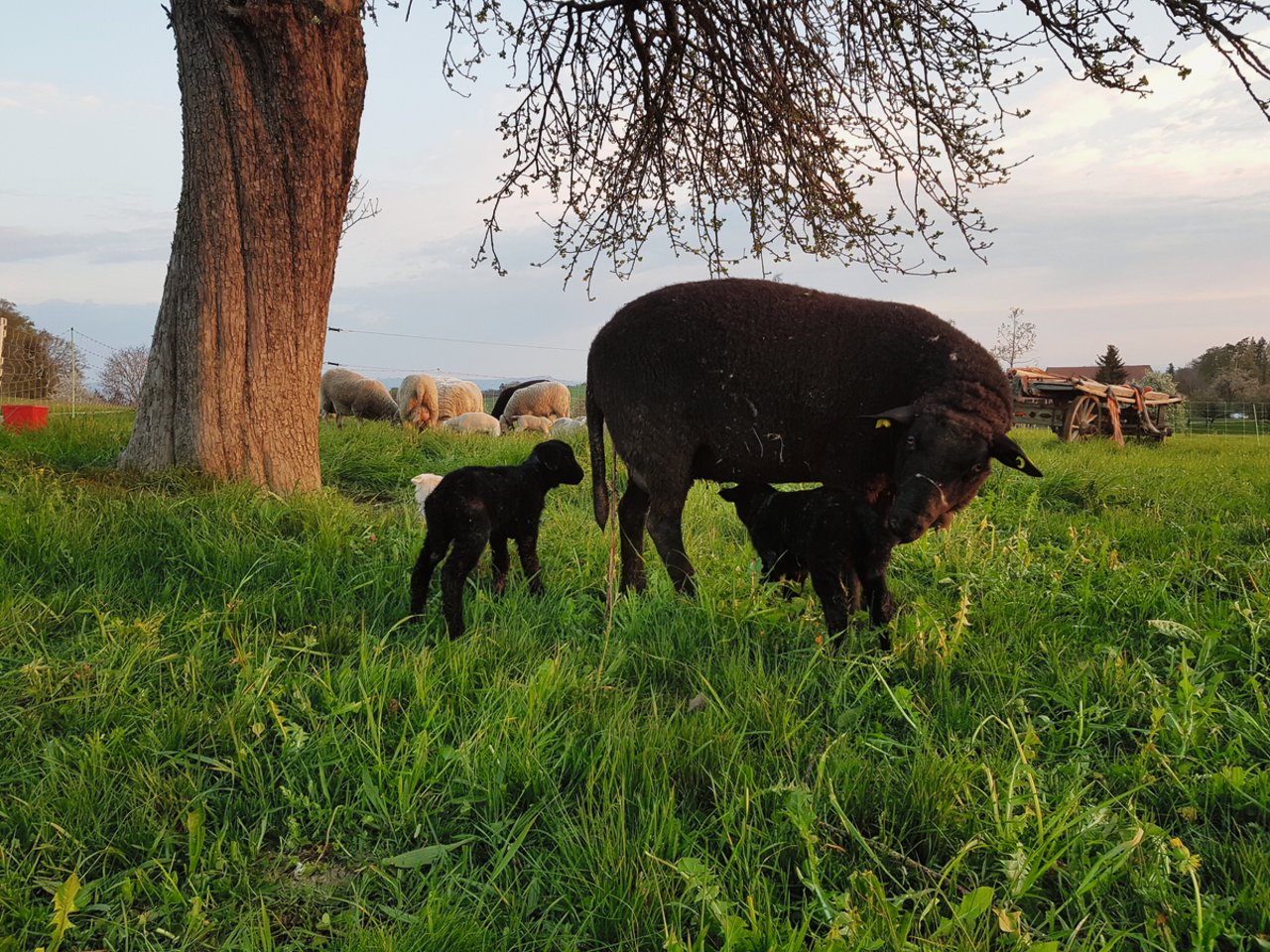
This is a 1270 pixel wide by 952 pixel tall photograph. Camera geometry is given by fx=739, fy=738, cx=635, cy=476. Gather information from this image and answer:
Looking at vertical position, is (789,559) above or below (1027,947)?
above

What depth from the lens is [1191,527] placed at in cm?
605

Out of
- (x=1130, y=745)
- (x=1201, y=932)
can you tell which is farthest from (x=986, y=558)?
(x=1201, y=932)

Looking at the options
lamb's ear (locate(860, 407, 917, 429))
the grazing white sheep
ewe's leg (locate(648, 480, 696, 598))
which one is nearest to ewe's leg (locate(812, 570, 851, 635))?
lamb's ear (locate(860, 407, 917, 429))

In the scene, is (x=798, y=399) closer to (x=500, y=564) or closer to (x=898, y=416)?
(x=898, y=416)

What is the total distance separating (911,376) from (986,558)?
2100 millimetres

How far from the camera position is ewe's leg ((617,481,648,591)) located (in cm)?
465

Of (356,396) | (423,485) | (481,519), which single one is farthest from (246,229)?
(356,396)

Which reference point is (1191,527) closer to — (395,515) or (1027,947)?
(1027,947)

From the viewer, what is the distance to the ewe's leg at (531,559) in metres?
4.31

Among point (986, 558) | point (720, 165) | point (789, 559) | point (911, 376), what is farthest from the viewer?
point (720, 165)

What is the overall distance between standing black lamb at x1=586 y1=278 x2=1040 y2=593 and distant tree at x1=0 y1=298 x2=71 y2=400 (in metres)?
33.2

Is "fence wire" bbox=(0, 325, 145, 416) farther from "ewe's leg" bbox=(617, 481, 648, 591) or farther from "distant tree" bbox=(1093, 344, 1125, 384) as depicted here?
"distant tree" bbox=(1093, 344, 1125, 384)

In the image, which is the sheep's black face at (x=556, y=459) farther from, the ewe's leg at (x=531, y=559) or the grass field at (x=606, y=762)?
the grass field at (x=606, y=762)

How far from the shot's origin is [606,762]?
2.43 meters
